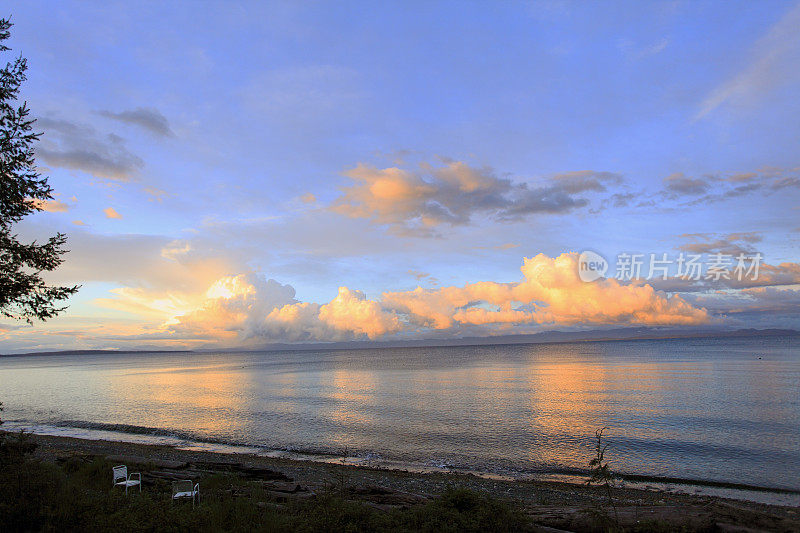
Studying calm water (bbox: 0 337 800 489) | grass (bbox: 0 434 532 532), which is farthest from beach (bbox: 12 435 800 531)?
calm water (bbox: 0 337 800 489)

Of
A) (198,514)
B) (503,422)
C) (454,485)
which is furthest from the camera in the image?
(503,422)

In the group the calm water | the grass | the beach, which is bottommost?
the calm water

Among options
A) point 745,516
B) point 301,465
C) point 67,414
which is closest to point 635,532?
point 745,516


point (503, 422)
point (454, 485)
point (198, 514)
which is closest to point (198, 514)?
point (198, 514)

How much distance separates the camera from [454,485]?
2069 cm

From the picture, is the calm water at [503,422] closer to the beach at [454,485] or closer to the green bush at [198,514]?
the beach at [454,485]

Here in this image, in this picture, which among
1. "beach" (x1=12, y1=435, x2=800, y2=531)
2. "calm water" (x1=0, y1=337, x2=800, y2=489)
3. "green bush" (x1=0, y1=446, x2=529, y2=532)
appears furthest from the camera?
"calm water" (x1=0, y1=337, x2=800, y2=489)

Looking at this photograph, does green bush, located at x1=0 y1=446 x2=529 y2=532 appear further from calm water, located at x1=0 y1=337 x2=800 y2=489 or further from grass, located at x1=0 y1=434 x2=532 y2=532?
calm water, located at x1=0 y1=337 x2=800 y2=489

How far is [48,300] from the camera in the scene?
1238 centimetres

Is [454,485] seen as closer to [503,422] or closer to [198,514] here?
[198,514]

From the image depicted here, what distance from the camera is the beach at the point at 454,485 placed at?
37.9 feet

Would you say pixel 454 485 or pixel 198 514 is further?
pixel 454 485

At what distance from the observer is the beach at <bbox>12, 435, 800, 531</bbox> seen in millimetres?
11555

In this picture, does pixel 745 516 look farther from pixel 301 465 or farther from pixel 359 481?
pixel 301 465
